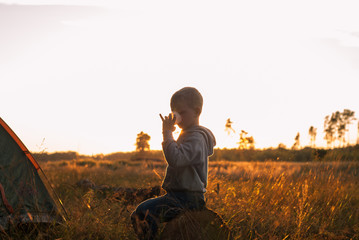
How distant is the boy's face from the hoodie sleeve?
0.52 ft

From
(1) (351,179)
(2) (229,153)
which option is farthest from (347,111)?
(1) (351,179)

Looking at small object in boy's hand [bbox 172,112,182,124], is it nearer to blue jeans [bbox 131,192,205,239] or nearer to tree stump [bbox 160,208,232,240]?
blue jeans [bbox 131,192,205,239]

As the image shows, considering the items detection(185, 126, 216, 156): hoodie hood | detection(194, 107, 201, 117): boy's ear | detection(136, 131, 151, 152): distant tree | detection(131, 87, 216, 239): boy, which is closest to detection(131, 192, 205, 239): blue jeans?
detection(131, 87, 216, 239): boy

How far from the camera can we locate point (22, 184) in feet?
12.5

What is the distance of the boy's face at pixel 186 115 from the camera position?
287cm

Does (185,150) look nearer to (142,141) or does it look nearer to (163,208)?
(163,208)

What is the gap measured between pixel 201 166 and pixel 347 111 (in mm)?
41567

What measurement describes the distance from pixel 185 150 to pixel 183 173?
0.90 feet

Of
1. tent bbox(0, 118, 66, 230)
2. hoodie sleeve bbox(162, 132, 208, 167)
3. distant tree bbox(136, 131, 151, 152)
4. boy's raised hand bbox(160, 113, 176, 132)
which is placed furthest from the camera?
distant tree bbox(136, 131, 151, 152)

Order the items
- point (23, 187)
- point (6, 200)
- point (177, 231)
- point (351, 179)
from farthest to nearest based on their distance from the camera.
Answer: point (351, 179) < point (23, 187) < point (6, 200) < point (177, 231)

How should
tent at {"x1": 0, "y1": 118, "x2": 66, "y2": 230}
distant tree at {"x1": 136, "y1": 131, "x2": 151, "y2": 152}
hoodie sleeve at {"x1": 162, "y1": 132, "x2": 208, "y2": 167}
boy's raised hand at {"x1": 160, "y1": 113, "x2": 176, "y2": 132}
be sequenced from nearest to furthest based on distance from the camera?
hoodie sleeve at {"x1": 162, "y1": 132, "x2": 208, "y2": 167} → boy's raised hand at {"x1": 160, "y1": 113, "x2": 176, "y2": 132} → tent at {"x1": 0, "y1": 118, "x2": 66, "y2": 230} → distant tree at {"x1": 136, "y1": 131, "x2": 151, "y2": 152}

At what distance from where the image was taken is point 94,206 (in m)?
3.33

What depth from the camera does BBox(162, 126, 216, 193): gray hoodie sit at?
262 cm

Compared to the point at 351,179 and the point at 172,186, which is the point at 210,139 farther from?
the point at 351,179
